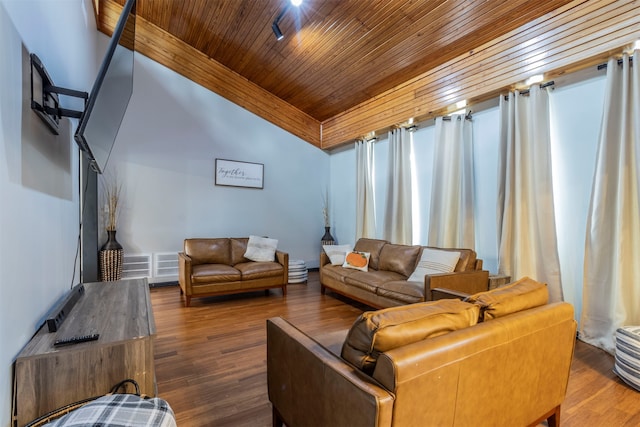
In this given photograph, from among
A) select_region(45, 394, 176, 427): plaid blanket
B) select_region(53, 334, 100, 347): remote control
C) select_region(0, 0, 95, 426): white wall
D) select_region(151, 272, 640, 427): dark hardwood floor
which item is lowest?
select_region(151, 272, 640, 427): dark hardwood floor

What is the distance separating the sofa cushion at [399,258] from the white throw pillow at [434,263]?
0.62 feet

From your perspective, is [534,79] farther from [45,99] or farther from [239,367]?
[45,99]

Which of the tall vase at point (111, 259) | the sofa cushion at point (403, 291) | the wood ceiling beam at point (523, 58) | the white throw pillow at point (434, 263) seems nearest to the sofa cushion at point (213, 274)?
the tall vase at point (111, 259)

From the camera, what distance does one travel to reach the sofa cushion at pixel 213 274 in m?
3.81

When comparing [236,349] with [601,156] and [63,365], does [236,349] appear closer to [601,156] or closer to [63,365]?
[63,365]

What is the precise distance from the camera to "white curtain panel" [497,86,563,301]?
3070 mm

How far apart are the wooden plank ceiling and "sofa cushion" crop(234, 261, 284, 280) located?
2.70 metres

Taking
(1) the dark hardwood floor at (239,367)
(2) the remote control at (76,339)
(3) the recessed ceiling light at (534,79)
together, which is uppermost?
(3) the recessed ceiling light at (534,79)

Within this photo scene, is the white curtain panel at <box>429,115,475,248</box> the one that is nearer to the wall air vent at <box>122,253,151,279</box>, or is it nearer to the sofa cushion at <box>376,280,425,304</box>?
the sofa cushion at <box>376,280,425,304</box>

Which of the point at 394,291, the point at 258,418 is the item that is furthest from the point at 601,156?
the point at 258,418

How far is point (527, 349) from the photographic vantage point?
4.37ft

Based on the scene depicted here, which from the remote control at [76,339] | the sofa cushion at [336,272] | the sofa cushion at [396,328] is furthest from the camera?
the sofa cushion at [336,272]

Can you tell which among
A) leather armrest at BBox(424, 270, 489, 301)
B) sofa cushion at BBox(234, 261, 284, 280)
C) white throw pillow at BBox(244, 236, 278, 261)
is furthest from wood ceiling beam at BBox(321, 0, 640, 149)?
sofa cushion at BBox(234, 261, 284, 280)

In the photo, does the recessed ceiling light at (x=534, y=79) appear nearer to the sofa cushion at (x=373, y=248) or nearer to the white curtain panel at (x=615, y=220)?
the white curtain panel at (x=615, y=220)
